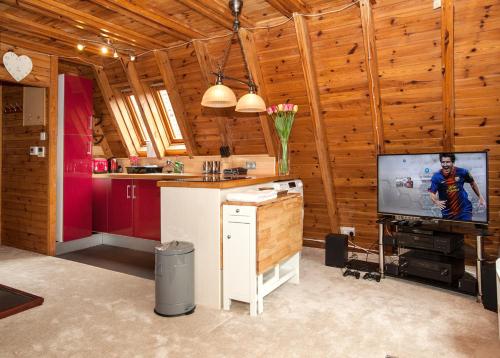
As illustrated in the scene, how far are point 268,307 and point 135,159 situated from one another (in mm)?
3362

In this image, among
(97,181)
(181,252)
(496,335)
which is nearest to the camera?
(496,335)

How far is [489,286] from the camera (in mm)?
2750

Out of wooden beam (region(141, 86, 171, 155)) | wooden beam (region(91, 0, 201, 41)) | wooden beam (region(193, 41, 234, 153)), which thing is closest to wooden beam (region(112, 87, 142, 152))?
wooden beam (region(141, 86, 171, 155))

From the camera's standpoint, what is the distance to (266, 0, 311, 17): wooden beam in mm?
3023

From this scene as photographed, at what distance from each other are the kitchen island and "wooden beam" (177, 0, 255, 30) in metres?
1.55

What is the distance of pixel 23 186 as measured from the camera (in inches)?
181

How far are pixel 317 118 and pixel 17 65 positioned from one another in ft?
11.0

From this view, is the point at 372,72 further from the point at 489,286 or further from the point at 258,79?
the point at 489,286

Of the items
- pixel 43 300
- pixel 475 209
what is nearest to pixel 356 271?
pixel 475 209

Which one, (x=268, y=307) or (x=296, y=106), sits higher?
(x=296, y=106)

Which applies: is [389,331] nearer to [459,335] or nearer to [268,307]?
[459,335]

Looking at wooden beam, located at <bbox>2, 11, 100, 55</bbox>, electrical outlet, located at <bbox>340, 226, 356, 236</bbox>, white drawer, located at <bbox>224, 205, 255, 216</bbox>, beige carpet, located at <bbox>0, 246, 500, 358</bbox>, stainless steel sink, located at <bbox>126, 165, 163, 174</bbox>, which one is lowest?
beige carpet, located at <bbox>0, 246, 500, 358</bbox>

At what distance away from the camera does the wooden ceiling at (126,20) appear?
10.3ft

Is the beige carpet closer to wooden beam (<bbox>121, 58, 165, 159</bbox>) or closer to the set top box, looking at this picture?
the set top box
